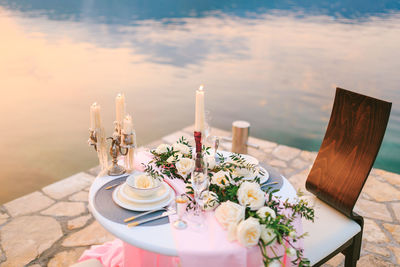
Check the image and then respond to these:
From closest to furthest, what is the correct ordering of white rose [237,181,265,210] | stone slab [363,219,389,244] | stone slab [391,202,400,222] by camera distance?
white rose [237,181,265,210] → stone slab [363,219,389,244] → stone slab [391,202,400,222]

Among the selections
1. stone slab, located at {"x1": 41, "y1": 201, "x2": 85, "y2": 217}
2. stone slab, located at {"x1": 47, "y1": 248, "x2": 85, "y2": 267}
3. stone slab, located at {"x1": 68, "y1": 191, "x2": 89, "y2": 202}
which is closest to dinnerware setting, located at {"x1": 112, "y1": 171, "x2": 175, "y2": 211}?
stone slab, located at {"x1": 47, "y1": 248, "x2": 85, "y2": 267}

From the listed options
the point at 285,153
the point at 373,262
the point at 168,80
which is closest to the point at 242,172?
the point at 373,262

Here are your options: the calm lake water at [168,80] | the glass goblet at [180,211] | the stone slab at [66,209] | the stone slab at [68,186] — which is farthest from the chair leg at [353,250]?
the calm lake water at [168,80]

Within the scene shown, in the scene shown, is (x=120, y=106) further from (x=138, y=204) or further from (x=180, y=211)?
(x=180, y=211)

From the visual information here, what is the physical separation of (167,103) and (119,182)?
15.4 ft

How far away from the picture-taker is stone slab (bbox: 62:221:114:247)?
2412 millimetres

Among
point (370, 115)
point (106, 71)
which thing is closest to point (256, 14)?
point (106, 71)

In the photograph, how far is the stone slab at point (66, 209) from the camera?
275 centimetres

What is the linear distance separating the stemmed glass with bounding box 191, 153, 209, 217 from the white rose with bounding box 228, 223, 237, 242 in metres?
0.21

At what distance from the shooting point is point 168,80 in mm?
7742

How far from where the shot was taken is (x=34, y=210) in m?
2.79

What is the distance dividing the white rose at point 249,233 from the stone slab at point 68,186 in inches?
89.0

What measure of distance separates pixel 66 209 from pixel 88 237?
462 millimetres

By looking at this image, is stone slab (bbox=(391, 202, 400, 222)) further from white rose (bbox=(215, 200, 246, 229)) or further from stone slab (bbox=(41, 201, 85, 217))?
stone slab (bbox=(41, 201, 85, 217))
